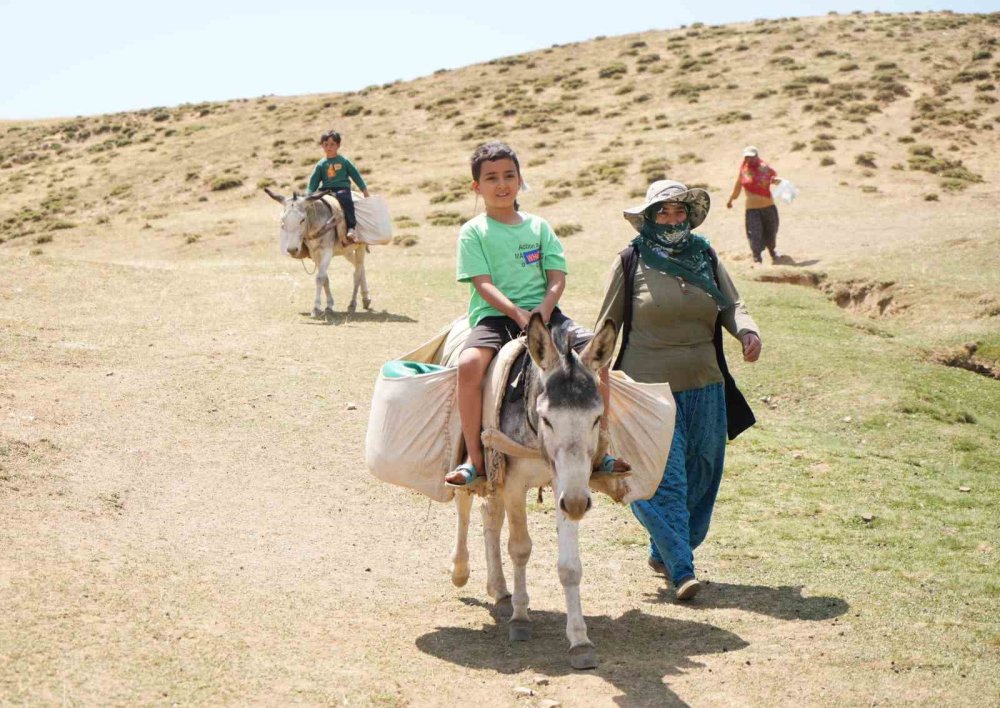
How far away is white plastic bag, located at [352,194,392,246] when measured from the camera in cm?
1579

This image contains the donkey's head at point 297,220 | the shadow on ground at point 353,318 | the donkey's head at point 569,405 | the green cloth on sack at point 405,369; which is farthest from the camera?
the donkey's head at point 297,220

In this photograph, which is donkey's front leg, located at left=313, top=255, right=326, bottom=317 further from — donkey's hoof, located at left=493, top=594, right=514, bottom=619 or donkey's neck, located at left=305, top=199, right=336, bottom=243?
donkey's hoof, located at left=493, top=594, right=514, bottom=619

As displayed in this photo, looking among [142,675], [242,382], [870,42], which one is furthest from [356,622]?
[870,42]

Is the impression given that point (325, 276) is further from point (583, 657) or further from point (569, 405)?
point (569, 405)

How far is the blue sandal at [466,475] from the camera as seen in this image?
5410 millimetres

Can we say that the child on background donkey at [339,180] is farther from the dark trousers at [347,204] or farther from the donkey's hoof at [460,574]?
the donkey's hoof at [460,574]

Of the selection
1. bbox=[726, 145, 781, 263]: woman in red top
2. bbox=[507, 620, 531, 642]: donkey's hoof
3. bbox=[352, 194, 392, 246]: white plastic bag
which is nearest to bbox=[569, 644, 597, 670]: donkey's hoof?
bbox=[507, 620, 531, 642]: donkey's hoof

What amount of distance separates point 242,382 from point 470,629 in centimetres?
582

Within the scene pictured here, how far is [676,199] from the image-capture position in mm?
6379

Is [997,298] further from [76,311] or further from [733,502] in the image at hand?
[76,311]

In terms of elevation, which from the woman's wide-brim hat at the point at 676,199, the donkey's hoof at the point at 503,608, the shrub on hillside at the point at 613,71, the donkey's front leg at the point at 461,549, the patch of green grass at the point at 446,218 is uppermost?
the shrub on hillside at the point at 613,71

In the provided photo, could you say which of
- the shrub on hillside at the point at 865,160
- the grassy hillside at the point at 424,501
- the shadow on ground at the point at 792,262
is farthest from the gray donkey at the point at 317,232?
the shrub on hillside at the point at 865,160

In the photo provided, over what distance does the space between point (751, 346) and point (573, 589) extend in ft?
6.53

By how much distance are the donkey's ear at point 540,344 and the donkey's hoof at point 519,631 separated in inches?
60.2
